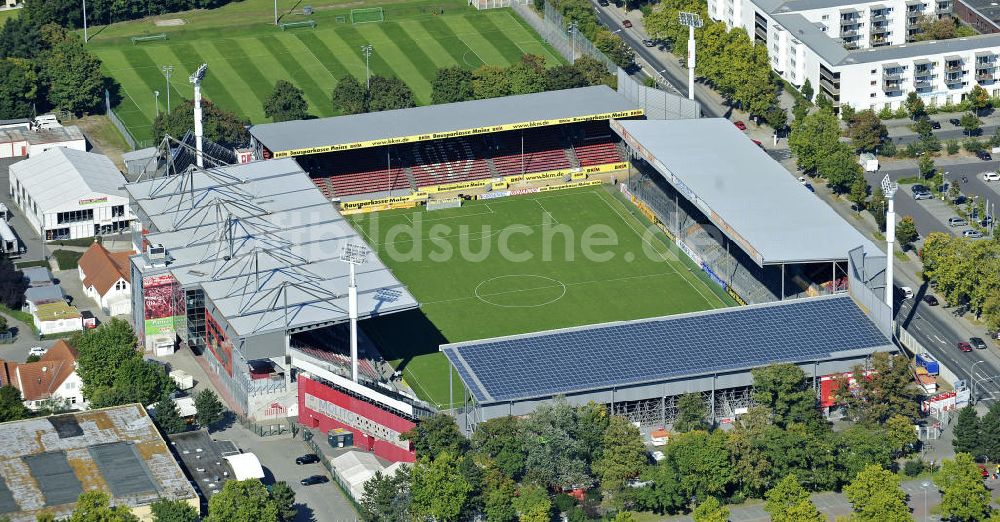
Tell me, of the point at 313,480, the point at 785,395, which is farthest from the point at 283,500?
the point at 785,395

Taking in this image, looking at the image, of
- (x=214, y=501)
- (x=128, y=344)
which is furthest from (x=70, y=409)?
(x=214, y=501)

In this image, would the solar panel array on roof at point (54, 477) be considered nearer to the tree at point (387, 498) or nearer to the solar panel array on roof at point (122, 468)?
the solar panel array on roof at point (122, 468)

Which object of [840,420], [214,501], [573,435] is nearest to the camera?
[214,501]

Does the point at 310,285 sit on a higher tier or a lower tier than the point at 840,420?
higher

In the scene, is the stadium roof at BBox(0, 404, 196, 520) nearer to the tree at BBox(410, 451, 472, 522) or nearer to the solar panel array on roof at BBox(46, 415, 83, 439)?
the solar panel array on roof at BBox(46, 415, 83, 439)

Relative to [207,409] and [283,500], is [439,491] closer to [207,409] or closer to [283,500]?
[283,500]

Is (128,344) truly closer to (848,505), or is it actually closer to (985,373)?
(848,505)
